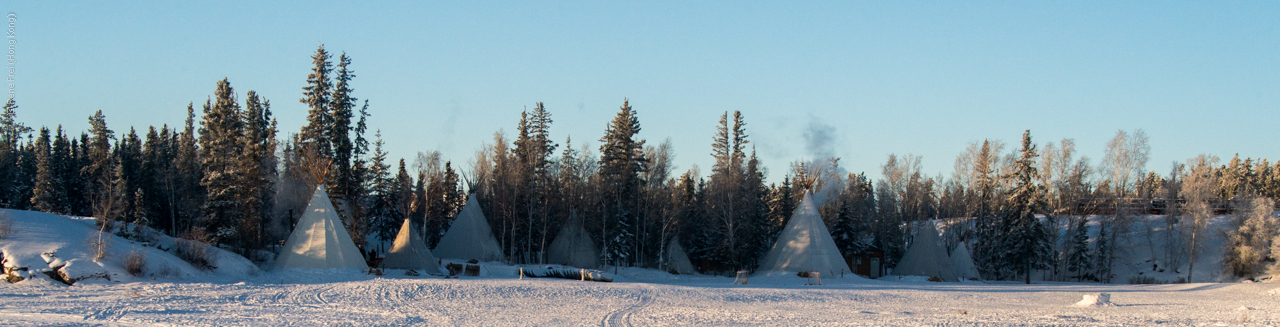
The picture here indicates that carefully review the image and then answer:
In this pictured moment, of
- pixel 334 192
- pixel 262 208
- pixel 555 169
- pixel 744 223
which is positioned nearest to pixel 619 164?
pixel 555 169

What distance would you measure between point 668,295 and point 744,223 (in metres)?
19.6

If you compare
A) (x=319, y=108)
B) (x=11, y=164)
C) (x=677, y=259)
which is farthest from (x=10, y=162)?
(x=677, y=259)

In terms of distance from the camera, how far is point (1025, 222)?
124 feet

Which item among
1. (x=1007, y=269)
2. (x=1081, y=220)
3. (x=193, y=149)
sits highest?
(x=193, y=149)

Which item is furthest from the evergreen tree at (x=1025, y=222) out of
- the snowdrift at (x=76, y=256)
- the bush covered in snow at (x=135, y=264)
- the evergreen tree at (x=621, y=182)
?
the bush covered in snow at (x=135, y=264)

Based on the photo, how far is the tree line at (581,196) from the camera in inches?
1385

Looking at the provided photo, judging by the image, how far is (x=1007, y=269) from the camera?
131 feet

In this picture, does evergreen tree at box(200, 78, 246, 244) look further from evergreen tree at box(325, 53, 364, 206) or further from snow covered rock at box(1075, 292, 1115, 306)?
snow covered rock at box(1075, 292, 1115, 306)

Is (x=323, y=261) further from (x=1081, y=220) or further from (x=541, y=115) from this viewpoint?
(x=1081, y=220)

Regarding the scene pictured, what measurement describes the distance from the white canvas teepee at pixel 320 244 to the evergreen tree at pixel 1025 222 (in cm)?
3008

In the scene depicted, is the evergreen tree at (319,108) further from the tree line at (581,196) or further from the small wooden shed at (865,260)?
the small wooden shed at (865,260)

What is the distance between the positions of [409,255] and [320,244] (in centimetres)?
436

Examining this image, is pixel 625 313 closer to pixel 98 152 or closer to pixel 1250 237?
pixel 1250 237

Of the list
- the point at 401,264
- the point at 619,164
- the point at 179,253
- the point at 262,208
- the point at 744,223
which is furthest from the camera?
the point at 619,164
